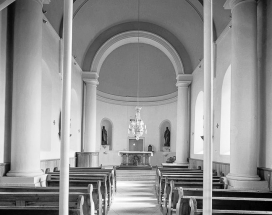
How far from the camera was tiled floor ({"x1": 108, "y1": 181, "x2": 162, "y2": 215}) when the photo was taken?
743 centimetres

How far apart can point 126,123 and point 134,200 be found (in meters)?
11.4

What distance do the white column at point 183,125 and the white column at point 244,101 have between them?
23.7 ft

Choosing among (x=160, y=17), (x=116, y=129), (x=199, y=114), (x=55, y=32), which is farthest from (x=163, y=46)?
(x=116, y=129)

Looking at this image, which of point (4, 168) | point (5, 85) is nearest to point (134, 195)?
point (4, 168)

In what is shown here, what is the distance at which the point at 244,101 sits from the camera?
21.9 ft

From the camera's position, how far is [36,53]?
275 inches

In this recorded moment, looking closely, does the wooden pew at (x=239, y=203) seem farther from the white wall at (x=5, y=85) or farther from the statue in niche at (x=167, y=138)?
the statue in niche at (x=167, y=138)

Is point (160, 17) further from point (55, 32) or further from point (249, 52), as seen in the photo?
point (249, 52)

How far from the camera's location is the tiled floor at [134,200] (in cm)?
743

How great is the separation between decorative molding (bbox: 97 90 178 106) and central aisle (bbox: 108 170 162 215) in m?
6.39

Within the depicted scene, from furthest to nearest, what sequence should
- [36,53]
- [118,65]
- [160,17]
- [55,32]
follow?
[118,65] < [160,17] < [55,32] < [36,53]

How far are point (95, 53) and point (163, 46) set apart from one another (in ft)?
Answer: 9.18

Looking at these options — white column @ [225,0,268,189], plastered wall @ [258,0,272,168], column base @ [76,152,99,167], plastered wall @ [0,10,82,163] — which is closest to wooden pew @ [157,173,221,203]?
white column @ [225,0,268,189]

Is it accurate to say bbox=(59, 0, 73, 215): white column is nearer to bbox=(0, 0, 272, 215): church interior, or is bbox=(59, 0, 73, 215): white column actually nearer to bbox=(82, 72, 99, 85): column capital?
bbox=(0, 0, 272, 215): church interior
